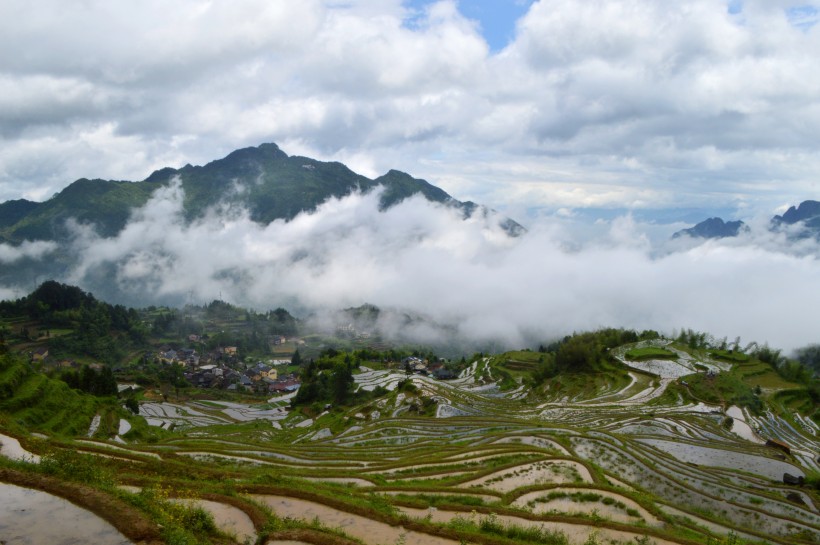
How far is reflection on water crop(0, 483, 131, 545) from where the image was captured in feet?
40.1

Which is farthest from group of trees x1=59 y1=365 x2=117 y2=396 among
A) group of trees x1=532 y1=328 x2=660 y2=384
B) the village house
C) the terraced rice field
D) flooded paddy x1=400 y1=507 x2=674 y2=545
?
group of trees x1=532 y1=328 x2=660 y2=384

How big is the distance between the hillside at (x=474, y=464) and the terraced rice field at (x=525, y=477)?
5.0 inches

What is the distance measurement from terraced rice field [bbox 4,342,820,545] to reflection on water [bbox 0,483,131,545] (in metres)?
3.75

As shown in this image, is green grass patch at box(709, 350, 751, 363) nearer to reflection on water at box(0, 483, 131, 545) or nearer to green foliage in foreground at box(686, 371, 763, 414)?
green foliage in foreground at box(686, 371, 763, 414)

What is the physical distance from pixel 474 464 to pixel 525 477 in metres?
4.31

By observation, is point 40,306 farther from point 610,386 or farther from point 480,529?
point 480,529

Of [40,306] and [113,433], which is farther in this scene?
[40,306]

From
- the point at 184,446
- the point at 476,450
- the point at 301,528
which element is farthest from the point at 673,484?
the point at 184,446

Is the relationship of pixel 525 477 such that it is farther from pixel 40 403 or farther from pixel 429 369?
pixel 429 369

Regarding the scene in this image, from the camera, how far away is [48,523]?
Answer: 1288 cm

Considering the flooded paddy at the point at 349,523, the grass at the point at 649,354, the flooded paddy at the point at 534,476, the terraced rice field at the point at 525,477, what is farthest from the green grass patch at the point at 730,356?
the flooded paddy at the point at 349,523

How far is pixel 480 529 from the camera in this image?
1659 cm

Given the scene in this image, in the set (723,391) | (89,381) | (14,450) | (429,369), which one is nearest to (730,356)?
(723,391)

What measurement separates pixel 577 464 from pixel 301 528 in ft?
71.4
